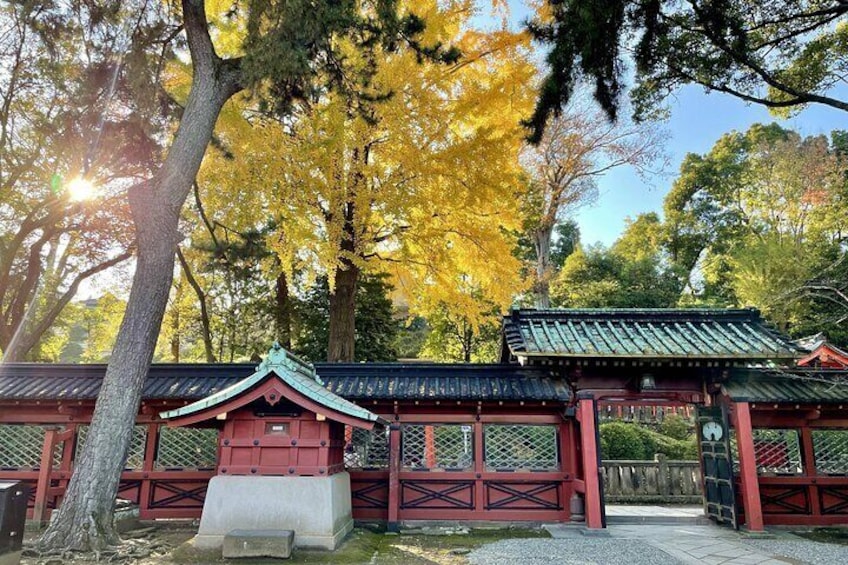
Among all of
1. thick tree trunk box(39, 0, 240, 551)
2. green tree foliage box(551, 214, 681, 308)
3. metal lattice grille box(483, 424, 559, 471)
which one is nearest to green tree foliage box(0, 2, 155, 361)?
thick tree trunk box(39, 0, 240, 551)

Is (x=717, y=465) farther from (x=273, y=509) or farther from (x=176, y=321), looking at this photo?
(x=176, y=321)

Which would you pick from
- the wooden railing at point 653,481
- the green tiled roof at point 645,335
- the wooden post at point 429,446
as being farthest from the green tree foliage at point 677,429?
the wooden post at point 429,446

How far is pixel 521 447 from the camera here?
935 cm

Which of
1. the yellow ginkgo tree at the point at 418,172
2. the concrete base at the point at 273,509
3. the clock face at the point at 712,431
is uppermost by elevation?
the yellow ginkgo tree at the point at 418,172

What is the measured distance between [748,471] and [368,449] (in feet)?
22.0

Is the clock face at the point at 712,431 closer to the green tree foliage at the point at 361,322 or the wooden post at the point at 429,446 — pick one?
the wooden post at the point at 429,446

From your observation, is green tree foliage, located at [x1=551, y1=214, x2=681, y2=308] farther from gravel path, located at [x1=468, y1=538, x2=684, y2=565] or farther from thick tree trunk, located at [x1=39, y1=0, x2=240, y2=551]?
thick tree trunk, located at [x1=39, y1=0, x2=240, y2=551]

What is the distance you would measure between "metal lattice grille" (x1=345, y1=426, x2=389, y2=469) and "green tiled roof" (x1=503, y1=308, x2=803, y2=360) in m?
3.04

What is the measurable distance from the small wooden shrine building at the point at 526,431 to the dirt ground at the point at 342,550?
0.62 meters

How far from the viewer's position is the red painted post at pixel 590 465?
8305 mm

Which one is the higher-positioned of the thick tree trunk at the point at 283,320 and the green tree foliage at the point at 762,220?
the green tree foliage at the point at 762,220

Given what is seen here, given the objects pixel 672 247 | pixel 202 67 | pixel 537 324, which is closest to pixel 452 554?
pixel 537 324

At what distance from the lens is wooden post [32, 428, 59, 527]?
27.9 feet

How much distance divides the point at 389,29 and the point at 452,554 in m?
7.61
